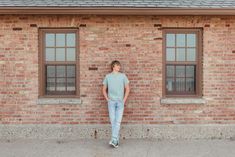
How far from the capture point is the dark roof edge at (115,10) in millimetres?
7754

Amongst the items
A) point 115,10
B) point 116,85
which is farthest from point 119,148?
point 115,10

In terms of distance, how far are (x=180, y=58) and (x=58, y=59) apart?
10.9ft

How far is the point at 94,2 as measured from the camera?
8.13 metres

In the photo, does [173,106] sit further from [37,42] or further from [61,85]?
[37,42]

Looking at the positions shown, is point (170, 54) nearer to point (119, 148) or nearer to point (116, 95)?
point (116, 95)

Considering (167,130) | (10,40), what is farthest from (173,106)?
(10,40)

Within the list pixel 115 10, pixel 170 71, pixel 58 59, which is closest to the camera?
pixel 115 10

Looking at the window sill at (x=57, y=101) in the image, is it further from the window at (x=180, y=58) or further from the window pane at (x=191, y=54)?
the window pane at (x=191, y=54)

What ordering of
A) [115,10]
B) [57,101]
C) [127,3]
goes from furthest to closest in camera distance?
[57,101], [127,3], [115,10]

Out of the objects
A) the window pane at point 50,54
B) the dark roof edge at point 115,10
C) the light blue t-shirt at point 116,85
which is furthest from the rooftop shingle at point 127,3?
the light blue t-shirt at point 116,85

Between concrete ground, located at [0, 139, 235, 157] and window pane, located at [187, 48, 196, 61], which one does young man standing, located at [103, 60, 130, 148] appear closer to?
concrete ground, located at [0, 139, 235, 157]

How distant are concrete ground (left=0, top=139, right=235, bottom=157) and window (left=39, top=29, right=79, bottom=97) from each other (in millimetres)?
1398

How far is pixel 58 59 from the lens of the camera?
845 cm

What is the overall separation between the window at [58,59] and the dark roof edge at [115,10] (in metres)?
0.71
